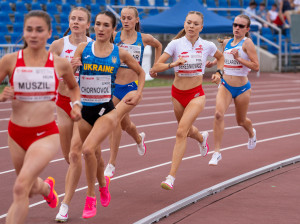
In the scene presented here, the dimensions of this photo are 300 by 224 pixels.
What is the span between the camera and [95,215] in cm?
688

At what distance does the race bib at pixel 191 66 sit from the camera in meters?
8.40

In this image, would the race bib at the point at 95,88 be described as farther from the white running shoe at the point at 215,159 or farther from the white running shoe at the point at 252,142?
the white running shoe at the point at 252,142

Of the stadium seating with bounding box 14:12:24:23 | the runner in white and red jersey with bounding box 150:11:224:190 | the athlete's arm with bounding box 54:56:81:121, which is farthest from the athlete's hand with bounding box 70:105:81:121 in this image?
the stadium seating with bounding box 14:12:24:23

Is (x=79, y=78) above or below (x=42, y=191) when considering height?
above

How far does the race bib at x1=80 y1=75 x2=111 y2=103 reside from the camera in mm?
6711

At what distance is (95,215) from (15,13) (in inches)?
718

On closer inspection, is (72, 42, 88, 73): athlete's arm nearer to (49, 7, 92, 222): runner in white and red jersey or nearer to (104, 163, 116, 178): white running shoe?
(49, 7, 92, 222): runner in white and red jersey

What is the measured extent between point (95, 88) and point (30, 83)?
1.29 m

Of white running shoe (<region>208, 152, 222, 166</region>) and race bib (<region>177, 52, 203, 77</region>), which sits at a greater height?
race bib (<region>177, 52, 203, 77</region>)

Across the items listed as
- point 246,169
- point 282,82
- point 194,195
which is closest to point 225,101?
point 246,169

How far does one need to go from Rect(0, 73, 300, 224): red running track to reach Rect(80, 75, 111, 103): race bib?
47.3 inches

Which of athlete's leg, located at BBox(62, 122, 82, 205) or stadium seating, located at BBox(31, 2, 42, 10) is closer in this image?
athlete's leg, located at BBox(62, 122, 82, 205)

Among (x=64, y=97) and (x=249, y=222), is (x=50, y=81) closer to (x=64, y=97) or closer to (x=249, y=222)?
(x=64, y=97)

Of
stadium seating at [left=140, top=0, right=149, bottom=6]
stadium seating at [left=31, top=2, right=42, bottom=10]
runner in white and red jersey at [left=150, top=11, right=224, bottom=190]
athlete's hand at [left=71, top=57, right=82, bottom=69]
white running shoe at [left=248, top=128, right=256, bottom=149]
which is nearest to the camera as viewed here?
athlete's hand at [left=71, top=57, right=82, bottom=69]
